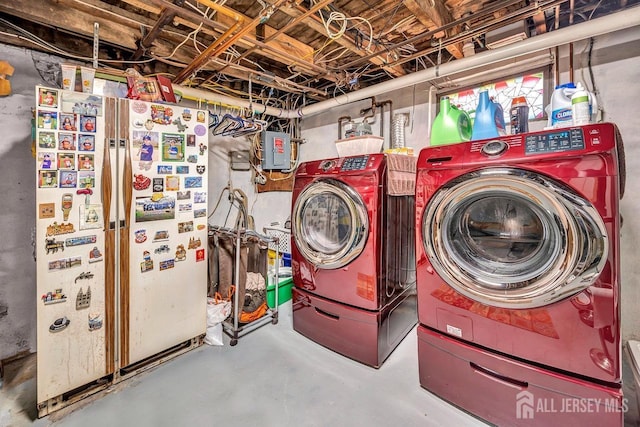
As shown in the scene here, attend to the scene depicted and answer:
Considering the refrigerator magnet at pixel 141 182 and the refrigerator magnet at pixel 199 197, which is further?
the refrigerator magnet at pixel 199 197

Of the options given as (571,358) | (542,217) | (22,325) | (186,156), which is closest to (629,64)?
(542,217)

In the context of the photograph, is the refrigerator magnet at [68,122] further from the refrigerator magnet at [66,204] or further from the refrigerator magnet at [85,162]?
the refrigerator magnet at [66,204]

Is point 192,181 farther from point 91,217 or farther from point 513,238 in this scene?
point 513,238

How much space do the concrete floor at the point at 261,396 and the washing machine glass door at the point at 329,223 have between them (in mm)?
790

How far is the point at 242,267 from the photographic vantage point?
237 cm

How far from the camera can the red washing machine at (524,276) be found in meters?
1.17

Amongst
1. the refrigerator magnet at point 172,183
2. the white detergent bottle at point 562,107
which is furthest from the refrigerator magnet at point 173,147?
the white detergent bottle at point 562,107

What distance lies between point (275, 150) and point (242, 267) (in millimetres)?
1735

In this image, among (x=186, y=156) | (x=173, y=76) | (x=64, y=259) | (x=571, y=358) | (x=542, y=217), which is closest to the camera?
(x=571, y=358)

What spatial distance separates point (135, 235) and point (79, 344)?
0.70m

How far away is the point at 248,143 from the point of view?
368 centimetres

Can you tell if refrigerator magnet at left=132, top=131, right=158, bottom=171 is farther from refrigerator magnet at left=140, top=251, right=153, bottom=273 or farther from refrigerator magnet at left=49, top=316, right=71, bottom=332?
refrigerator magnet at left=49, top=316, right=71, bottom=332

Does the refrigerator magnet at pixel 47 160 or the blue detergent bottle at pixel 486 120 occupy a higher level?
the blue detergent bottle at pixel 486 120

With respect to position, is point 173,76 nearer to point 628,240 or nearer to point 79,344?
point 79,344
